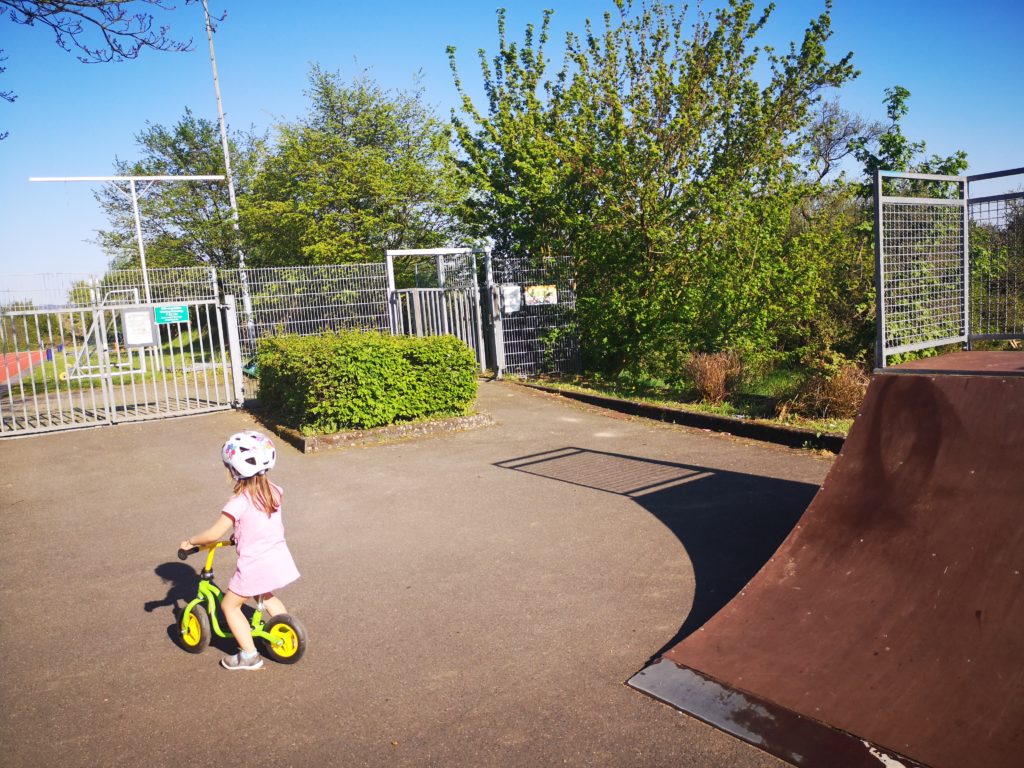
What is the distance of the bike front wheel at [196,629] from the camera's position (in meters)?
4.56

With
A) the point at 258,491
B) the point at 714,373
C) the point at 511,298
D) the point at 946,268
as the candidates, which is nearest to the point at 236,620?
the point at 258,491

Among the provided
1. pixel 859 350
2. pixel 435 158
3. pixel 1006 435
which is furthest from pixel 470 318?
pixel 1006 435

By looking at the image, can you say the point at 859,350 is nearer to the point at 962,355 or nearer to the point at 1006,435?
the point at 962,355

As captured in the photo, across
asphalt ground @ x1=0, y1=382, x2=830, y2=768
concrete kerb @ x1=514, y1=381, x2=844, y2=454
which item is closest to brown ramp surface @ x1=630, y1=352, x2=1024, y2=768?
asphalt ground @ x1=0, y1=382, x2=830, y2=768

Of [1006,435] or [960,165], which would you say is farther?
[960,165]

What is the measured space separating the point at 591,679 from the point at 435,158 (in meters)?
23.1

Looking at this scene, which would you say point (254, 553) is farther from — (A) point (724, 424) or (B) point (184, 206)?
(B) point (184, 206)

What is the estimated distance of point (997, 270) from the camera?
7.66 metres

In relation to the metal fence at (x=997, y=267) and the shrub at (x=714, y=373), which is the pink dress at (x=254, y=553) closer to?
the metal fence at (x=997, y=267)

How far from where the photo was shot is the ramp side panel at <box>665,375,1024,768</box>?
337 cm

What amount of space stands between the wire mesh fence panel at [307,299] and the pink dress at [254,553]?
39.1ft

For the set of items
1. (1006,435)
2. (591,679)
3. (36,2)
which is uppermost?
(36,2)

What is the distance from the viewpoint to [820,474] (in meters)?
7.94

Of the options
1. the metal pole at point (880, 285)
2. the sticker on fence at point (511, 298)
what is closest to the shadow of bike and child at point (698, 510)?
the metal pole at point (880, 285)
